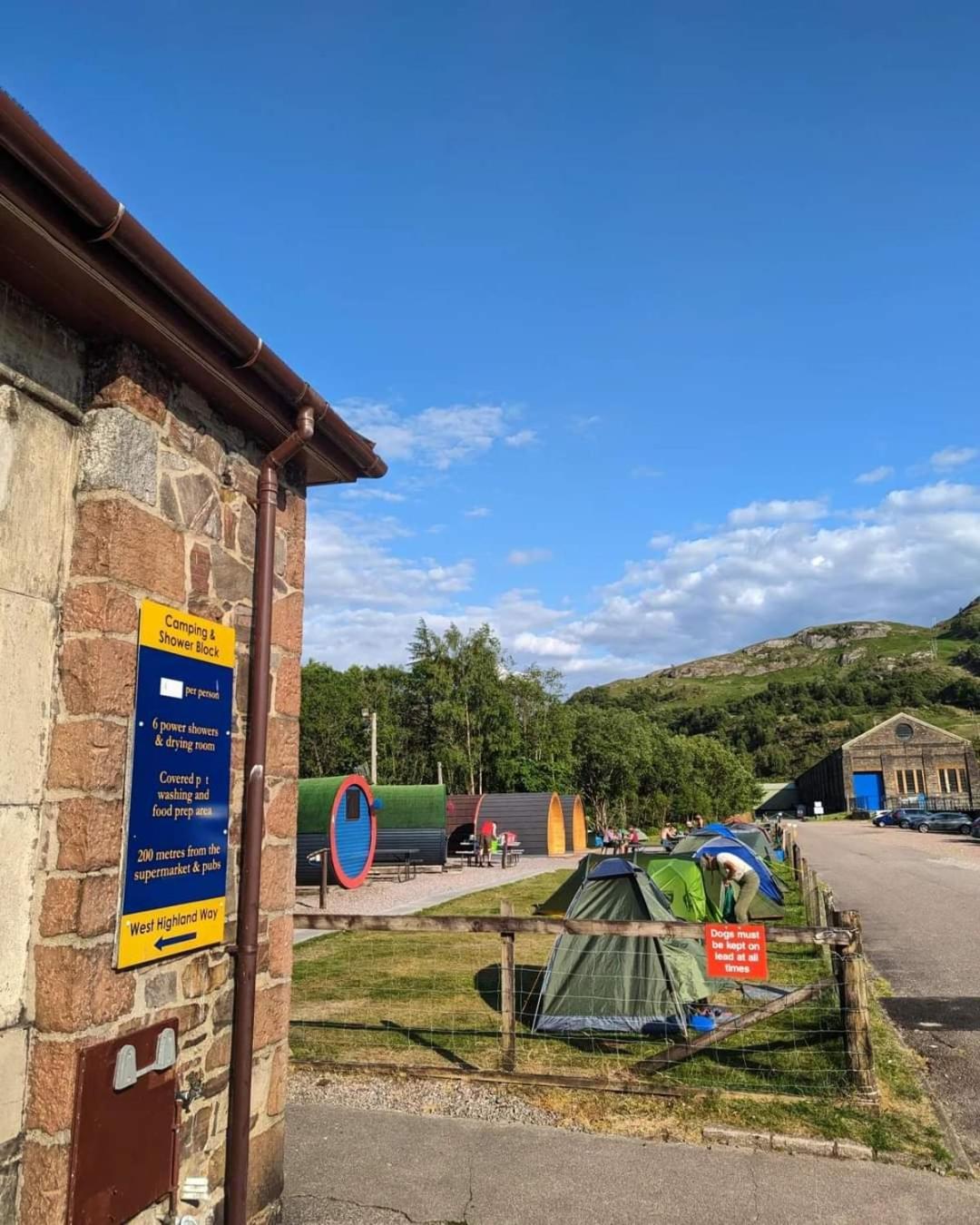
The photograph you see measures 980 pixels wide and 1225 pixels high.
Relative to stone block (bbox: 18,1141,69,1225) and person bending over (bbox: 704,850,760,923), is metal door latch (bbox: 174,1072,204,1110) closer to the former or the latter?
stone block (bbox: 18,1141,69,1225)

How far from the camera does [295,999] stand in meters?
9.54

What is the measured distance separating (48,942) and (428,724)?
46.9 meters

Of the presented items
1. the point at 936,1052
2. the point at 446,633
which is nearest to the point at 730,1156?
the point at 936,1052

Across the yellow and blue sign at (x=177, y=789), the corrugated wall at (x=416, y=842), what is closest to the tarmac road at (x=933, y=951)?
the yellow and blue sign at (x=177, y=789)

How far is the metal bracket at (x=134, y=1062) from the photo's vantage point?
11.5 ft

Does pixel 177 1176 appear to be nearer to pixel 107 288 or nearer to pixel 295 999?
pixel 107 288

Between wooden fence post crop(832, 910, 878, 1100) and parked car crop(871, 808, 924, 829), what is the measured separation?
57.7 meters

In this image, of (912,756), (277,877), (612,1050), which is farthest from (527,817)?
(912,756)

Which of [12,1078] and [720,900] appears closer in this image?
[12,1078]

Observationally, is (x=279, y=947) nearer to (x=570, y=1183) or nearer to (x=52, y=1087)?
(x=52, y=1087)

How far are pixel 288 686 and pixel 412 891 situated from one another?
16754 millimetres

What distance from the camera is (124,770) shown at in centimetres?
370

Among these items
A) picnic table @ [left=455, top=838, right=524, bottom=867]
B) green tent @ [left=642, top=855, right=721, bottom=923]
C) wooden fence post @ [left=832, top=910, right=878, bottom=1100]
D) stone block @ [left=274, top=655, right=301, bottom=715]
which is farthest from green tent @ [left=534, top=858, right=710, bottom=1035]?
picnic table @ [left=455, top=838, right=524, bottom=867]

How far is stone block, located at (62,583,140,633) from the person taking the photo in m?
3.61
